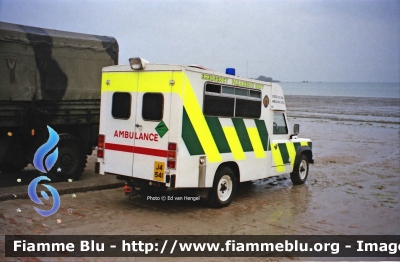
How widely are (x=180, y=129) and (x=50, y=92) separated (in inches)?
143

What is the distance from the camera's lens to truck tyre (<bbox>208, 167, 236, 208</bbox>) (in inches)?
324

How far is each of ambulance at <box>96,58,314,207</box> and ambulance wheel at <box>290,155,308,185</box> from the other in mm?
1881

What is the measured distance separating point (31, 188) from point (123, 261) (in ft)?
11.7

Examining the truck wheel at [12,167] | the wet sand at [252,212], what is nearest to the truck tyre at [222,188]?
the wet sand at [252,212]

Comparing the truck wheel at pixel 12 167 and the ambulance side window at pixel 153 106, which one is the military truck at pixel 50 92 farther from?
the ambulance side window at pixel 153 106

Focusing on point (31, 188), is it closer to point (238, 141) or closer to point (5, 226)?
point (5, 226)

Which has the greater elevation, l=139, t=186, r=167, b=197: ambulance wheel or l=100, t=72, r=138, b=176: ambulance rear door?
l=100, t=72, r=138, b=176: ambulance rear door

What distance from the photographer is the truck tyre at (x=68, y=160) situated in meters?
9.77

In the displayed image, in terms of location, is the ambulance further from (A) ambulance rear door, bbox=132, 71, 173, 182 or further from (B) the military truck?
(B) the military truck

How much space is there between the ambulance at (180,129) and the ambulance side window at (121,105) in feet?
0.06

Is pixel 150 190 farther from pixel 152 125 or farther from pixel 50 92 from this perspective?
pixel 50 92

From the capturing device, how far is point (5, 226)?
Answer: 6652 mm

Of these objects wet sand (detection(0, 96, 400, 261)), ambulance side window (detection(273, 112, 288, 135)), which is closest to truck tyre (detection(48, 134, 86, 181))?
wet sand (detection(0, 96, 400, 261))

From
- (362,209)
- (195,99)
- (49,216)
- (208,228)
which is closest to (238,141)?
(195,99)
